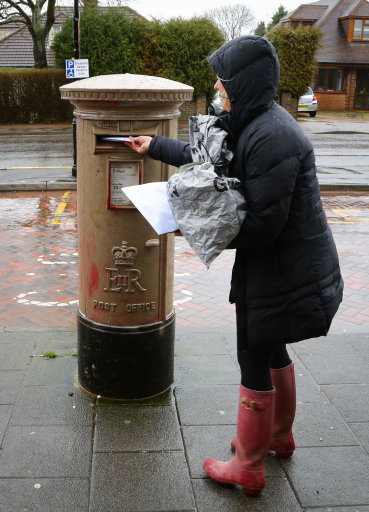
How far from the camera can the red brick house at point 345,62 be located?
1527 inches

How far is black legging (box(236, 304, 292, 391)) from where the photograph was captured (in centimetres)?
258

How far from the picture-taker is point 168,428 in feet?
10.5

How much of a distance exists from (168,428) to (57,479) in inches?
27.1

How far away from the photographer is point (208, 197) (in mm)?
2344

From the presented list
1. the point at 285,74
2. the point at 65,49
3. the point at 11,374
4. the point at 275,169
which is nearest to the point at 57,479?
the point at 11,374


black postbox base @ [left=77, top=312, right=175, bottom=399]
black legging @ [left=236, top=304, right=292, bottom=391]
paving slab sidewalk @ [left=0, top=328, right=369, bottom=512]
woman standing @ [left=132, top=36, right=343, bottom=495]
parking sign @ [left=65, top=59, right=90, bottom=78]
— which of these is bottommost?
paving slab sidewalk @ [left=0, top=328, right=369, bottom=512]

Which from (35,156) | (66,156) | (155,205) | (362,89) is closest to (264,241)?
(155,205)

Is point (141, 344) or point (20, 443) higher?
point (141, 344)

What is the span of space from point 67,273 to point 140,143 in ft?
11.5

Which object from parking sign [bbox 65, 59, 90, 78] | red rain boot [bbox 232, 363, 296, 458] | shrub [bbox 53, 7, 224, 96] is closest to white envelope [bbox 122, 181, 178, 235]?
red rain boot [bbox 232, 363, 296, 458]

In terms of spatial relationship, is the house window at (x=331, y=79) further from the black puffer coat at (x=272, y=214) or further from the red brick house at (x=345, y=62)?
the black puffer coat at (x=272, y=214)

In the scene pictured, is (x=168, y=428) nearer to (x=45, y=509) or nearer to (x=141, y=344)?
(x=141, y=344)

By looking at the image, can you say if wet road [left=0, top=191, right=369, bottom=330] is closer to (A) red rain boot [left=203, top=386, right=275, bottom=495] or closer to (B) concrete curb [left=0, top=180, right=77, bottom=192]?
(B) concrete curb [left=0, top=180, right=77, bottom=192]

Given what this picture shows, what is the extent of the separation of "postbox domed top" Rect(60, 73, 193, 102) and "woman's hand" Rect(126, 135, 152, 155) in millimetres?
207
